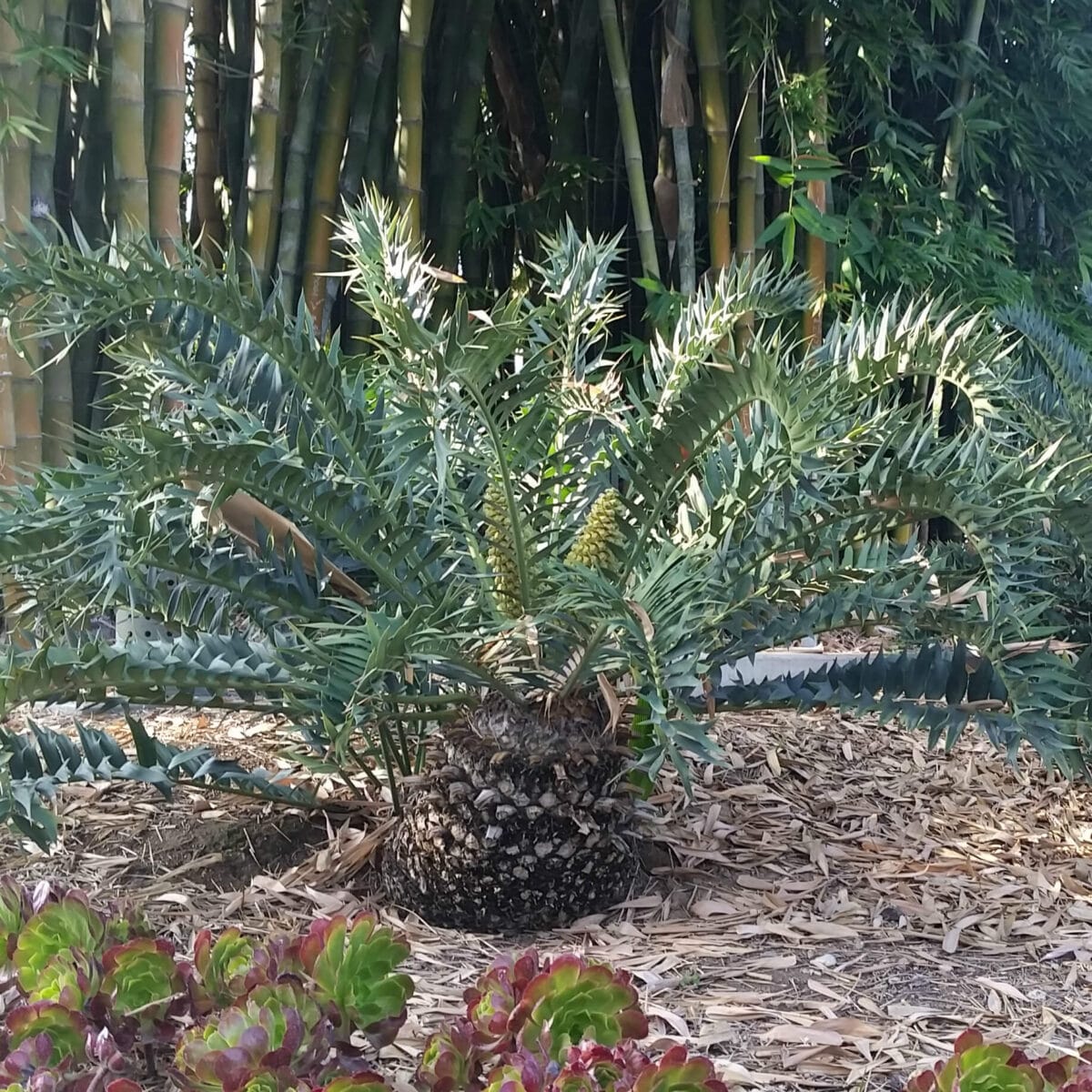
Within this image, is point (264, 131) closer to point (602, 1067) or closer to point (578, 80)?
point (578, 80)

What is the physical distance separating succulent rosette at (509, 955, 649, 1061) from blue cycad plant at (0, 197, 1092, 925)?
29cm

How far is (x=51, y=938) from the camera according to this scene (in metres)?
1.01

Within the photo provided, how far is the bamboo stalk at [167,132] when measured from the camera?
2.10 m

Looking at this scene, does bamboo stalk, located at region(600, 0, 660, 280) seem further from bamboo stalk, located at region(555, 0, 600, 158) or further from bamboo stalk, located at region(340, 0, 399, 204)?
bamboo stalk, located at region(340, 0, 399, 204)

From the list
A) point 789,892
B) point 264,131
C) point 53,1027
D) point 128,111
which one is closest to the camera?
point 53,1027

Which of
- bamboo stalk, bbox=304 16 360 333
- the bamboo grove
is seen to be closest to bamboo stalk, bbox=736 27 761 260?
the bamboo grove

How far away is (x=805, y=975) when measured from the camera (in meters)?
1.26

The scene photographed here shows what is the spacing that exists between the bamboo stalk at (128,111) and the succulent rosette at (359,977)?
143cm

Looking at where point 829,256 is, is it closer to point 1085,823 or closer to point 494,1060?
point 1085,823

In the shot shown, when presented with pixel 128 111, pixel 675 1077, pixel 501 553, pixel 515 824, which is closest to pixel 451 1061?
pixel 675 1077

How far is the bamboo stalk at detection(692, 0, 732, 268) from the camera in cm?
270

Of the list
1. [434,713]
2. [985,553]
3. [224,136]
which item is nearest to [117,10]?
[224,136]

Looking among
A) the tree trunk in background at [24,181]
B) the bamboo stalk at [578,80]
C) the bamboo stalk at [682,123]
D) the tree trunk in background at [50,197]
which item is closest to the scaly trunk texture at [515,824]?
the tree trunk in background at [50,197]

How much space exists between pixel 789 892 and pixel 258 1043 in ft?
2.88
